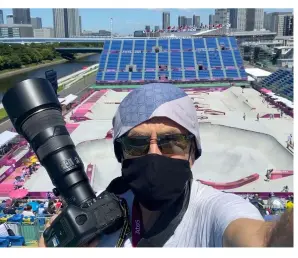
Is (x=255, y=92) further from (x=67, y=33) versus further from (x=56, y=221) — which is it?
(x=67, y=33)

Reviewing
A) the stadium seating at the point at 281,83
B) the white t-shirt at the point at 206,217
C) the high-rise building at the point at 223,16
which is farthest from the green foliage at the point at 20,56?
the white t-shirt at the point at 206,217

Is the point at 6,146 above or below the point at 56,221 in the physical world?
below

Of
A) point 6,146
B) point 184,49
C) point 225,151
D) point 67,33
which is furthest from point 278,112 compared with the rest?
point 67,33

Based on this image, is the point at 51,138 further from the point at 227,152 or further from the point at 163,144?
the point at 227,152

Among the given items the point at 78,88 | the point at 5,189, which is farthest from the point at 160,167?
the point at 78,88

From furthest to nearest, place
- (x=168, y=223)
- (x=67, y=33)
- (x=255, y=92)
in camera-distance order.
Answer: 1. (x=67, y=33)
2. (x=255, y=92)
3. (x=168, y=223)

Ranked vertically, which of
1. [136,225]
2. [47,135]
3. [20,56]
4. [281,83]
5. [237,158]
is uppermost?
[47,135]

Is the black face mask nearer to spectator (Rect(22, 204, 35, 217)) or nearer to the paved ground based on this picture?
spectator (Rect(22, 204, 35, 217))
